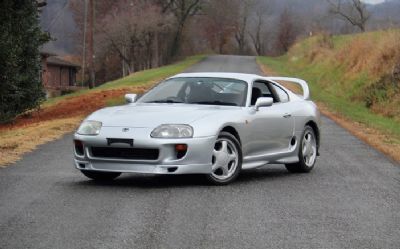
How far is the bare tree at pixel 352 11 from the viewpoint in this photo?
96750mm

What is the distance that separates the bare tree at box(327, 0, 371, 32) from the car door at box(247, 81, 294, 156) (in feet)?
278

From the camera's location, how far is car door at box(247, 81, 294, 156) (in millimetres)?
10594

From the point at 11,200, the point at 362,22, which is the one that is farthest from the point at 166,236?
the point at 362,22

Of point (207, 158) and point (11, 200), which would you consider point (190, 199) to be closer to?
point (207, 158)

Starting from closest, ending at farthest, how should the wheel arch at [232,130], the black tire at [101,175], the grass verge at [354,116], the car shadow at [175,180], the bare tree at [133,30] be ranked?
the car shadow at [175,180] < the wheel arch at [232,130] < the black tire at [101,175] < the grass verge at [354,116] < the bare tree at [133,30]

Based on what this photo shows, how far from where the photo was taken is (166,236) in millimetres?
6855

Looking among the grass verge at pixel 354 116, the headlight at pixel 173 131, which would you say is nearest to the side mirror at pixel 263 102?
the headlight at pixel 173 131

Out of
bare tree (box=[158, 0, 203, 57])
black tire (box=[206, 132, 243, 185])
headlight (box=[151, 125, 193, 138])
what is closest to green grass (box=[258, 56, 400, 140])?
black tire (box=[206, 132, 243, 185])

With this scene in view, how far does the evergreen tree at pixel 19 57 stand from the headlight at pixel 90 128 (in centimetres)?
1347

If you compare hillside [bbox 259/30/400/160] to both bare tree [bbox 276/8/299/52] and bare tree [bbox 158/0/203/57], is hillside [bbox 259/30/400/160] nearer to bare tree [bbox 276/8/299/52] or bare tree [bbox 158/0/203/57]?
bare tree [bbox 158/0/203/57]

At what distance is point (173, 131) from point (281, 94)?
2.87 m

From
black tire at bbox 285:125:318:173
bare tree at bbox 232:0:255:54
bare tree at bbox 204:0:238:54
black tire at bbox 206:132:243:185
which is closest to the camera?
black tire at bbox 206:132:243:185

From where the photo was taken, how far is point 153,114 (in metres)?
9.79

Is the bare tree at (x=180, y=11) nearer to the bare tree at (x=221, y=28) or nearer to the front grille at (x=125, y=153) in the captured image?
the bare tree at (x=221, y=28)
